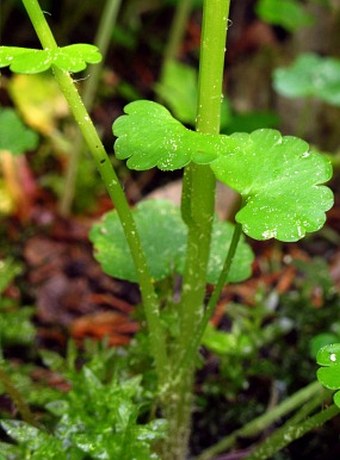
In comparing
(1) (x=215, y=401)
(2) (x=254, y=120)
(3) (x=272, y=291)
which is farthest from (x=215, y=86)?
(2) (x=254, y=120)

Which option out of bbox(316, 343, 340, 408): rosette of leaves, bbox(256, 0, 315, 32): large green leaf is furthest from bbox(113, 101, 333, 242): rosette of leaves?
bbox(256, 0, 315, 32): large green leaf

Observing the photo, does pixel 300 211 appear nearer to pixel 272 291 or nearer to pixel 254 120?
pixel 272 291

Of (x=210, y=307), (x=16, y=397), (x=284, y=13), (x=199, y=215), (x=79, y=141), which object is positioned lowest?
(x=16, y=397)

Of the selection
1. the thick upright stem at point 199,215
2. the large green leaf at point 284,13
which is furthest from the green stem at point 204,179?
the large green leaf at point 284,13

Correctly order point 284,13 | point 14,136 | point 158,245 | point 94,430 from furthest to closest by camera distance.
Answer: point 284,13 → point 14,136 → point 158,245 → point 94,430

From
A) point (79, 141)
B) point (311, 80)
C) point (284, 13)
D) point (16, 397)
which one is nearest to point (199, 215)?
point (16, 397)

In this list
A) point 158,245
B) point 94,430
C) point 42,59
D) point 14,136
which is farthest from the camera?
point 14,136

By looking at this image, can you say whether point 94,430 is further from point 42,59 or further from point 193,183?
point 42,59
